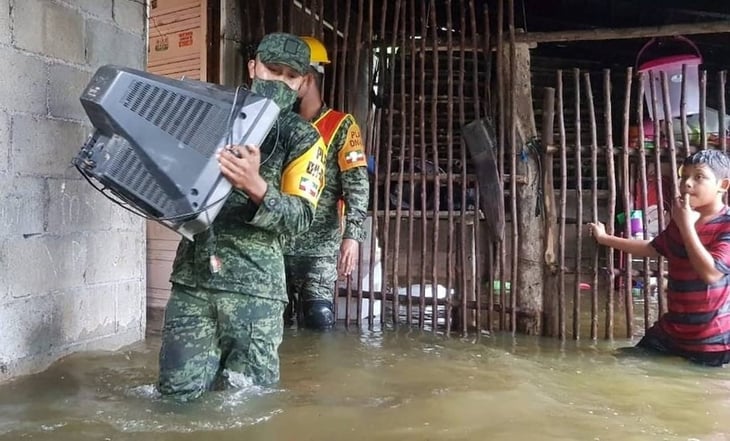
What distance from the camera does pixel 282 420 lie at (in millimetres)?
2400

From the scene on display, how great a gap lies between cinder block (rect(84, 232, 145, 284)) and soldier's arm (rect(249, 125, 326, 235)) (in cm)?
125

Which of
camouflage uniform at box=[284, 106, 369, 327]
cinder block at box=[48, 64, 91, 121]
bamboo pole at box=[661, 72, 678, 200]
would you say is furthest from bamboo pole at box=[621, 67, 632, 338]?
cinder block at box=[48, 64, 91, 121]

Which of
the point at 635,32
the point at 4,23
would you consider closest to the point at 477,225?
the point at 635,32

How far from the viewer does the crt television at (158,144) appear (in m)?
2.12

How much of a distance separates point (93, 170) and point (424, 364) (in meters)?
1.99

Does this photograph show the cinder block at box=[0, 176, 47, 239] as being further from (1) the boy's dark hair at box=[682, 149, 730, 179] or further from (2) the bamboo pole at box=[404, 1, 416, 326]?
(1) the boy's dark hair at box=[682, 149, 730, 179]

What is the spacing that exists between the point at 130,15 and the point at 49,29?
1.88 ft

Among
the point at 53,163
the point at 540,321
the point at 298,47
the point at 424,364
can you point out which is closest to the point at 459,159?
the point at 540,321

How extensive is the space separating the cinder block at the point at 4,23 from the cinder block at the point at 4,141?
301mm

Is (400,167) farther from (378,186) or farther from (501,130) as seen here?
(501,130)

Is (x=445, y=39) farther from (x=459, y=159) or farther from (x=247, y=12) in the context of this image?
(x=247, y=12)

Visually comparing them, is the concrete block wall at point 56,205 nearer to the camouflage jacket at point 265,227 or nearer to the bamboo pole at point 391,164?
the camouflage jacket at point 265,227

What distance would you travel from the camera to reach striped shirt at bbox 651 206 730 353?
11.4 ft

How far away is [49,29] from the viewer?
9.83ft
